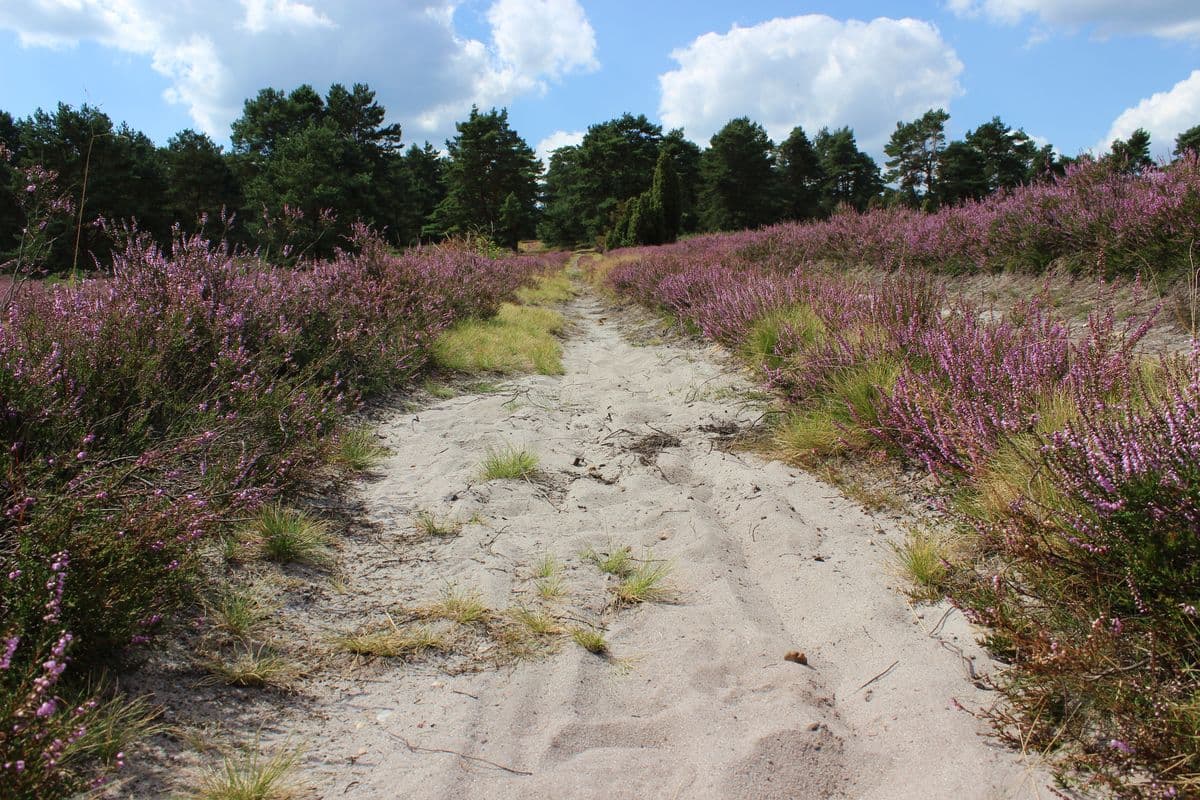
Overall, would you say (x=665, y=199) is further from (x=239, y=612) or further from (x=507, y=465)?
(x=239, y=612)

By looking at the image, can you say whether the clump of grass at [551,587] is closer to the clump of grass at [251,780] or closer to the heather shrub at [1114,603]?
the clump of grass at [251,780]

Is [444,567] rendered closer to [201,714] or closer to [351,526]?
[351,526]

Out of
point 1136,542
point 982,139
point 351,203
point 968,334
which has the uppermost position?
point 982,139

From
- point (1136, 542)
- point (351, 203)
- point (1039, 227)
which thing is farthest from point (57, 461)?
point (351, 203)

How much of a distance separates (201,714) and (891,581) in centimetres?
233

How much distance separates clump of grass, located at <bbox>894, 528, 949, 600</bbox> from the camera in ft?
7.73

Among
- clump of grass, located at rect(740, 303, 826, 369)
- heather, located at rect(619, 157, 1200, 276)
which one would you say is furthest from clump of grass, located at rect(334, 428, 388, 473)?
heather, located at rect(619, 157, 1200, 276)

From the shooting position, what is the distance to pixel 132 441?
9.09 feet

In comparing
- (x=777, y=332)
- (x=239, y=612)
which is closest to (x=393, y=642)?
(x=239, y=612)

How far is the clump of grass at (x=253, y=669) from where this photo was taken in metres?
1.95

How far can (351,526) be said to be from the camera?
3.13 metres

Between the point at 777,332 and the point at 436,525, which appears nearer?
the point at 436,525

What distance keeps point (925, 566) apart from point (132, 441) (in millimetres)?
3246

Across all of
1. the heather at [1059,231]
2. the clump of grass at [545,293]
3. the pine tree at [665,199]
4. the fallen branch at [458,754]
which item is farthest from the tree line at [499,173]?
the fallen branch at [458,754]
